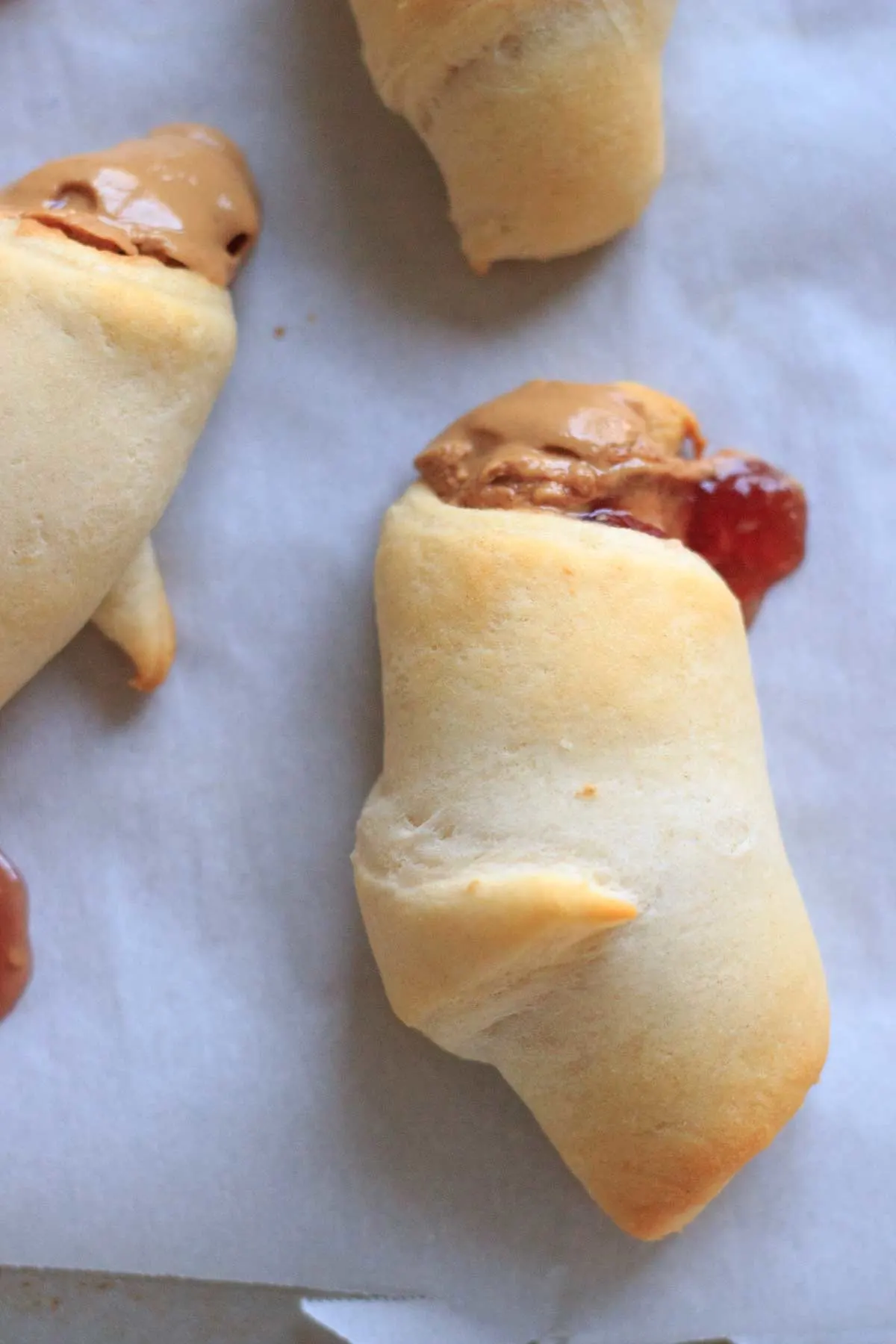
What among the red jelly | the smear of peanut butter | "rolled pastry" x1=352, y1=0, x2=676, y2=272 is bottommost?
the red jelly

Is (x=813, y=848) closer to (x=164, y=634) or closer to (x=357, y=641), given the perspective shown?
(x=357, y=641)

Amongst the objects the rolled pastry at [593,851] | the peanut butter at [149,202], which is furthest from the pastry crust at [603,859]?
the peanut butter at [149,202]

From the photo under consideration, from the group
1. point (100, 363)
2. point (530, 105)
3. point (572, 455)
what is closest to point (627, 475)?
point (572, 455)

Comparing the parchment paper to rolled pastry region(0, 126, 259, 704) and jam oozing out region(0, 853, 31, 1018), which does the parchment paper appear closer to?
jam oozing out region(0, 853, 31, 1018)

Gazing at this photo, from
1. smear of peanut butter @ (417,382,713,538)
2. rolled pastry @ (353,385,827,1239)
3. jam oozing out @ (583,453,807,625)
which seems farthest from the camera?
jam oozing out @ (583,453,807,625)

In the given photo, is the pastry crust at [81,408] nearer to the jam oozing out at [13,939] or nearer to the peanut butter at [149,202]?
the peanut butter at [149,202]

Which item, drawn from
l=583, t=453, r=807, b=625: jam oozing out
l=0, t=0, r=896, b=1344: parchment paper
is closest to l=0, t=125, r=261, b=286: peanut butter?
l=0, t=0, r=896, b=1344: parchment paper
